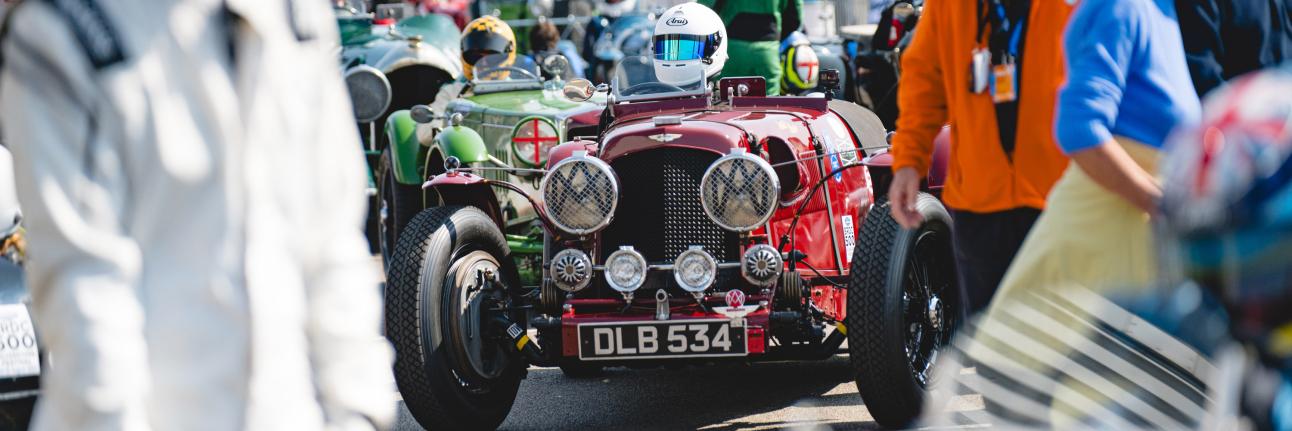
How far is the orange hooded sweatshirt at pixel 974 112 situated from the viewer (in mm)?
3594

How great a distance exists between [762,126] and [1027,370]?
3.61 metres

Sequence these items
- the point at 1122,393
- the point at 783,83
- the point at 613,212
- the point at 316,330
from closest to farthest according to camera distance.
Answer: the point at 316,330 → the point at 1122,393 → the point at 613,212 → the point at 783,83

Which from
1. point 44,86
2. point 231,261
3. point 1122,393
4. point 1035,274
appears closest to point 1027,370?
point 1122,393

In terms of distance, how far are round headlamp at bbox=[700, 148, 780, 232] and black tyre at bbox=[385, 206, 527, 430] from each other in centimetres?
79

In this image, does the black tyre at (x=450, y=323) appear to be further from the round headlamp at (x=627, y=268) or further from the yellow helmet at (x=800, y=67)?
the yellow helmet at (x=800, y=67)

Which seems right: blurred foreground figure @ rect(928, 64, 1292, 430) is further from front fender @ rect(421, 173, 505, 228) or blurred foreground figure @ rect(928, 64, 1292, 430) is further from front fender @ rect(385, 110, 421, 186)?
front fender @ rect(385, 110, 421, 186)

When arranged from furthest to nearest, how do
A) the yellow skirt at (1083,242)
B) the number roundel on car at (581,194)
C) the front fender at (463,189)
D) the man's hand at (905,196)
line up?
the front fender at (463,189)
the number roundel on car at (581,194)
the man's hand at (905,196)
the yellow skirt at (1083,242)

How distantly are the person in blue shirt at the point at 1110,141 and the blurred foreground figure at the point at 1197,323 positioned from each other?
0.55 feet

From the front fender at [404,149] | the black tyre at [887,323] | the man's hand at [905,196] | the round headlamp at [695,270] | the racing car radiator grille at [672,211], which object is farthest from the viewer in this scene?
the front fender at [404,149]

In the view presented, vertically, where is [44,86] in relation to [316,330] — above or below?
above

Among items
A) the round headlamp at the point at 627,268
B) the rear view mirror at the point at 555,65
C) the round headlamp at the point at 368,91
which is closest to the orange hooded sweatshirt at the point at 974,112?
the round headlamp at the point at 627,268

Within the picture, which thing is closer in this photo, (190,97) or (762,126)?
(190,97)

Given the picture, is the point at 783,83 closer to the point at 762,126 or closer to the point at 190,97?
the point at 762,126

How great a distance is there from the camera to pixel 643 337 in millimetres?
5277
